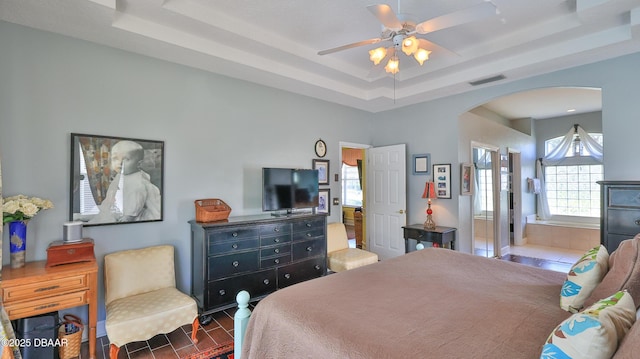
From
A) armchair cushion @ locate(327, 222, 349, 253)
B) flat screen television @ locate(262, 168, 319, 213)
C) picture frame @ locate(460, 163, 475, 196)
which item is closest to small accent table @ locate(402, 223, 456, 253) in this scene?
picture frame @ locate(460, 163, 475, 196)

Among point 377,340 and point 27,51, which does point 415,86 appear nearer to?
point 377,340

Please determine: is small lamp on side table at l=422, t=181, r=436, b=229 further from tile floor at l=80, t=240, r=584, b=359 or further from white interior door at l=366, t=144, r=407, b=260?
tile floor at l=80, t=240, r=584, b=359

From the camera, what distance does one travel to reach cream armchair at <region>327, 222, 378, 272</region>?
3.84 metres

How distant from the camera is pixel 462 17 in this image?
1.98 m

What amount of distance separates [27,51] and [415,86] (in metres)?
4.27

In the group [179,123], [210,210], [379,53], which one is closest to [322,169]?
[210,210]

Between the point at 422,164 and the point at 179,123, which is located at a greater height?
the point at 179,123

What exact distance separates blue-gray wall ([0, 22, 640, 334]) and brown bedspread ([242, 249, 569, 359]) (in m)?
1.97

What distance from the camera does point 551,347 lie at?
106 cm

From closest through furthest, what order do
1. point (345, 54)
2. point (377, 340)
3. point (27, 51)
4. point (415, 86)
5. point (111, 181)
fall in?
point (377, 340)
point (27, 51)
point (111, 181)
point (345, 54)
point (415, 86)

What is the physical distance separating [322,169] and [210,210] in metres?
1.97

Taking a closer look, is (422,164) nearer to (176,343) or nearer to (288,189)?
(288,189)

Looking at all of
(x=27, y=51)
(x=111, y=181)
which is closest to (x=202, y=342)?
(x=111, y=181)

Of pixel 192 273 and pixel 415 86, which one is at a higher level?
pixel 415 86
